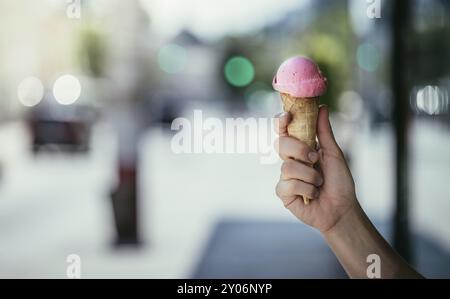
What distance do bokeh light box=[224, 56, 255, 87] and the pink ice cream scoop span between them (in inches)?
480

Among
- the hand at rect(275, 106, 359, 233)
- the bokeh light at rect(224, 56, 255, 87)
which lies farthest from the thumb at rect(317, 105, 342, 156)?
the bokeh light at rect(224, 56, 255, 87)

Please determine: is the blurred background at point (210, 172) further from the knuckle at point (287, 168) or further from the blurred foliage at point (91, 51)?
the blurred foliage at point (91, 51)

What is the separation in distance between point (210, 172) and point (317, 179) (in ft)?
36.7

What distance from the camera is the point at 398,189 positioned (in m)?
4.68

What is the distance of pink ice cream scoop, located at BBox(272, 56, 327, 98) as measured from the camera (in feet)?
4.84

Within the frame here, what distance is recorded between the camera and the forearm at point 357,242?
155cm

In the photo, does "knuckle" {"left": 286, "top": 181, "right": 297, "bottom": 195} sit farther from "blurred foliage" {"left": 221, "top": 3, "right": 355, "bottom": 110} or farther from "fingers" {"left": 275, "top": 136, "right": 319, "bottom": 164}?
"blurred foliage" {"left": 221, "top": 3, "right": 355, "bottom": 110}

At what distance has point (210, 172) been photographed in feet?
41.5

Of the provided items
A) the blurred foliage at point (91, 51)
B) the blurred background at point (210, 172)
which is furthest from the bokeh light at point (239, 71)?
the blurred foliage at point (91, 51)

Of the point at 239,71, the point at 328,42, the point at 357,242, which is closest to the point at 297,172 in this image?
the point at 357,242

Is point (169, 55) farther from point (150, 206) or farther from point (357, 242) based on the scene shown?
point (357, 242)

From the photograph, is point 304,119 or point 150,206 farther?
point 150,206

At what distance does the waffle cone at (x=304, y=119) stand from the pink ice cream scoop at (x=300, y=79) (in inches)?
0.7
